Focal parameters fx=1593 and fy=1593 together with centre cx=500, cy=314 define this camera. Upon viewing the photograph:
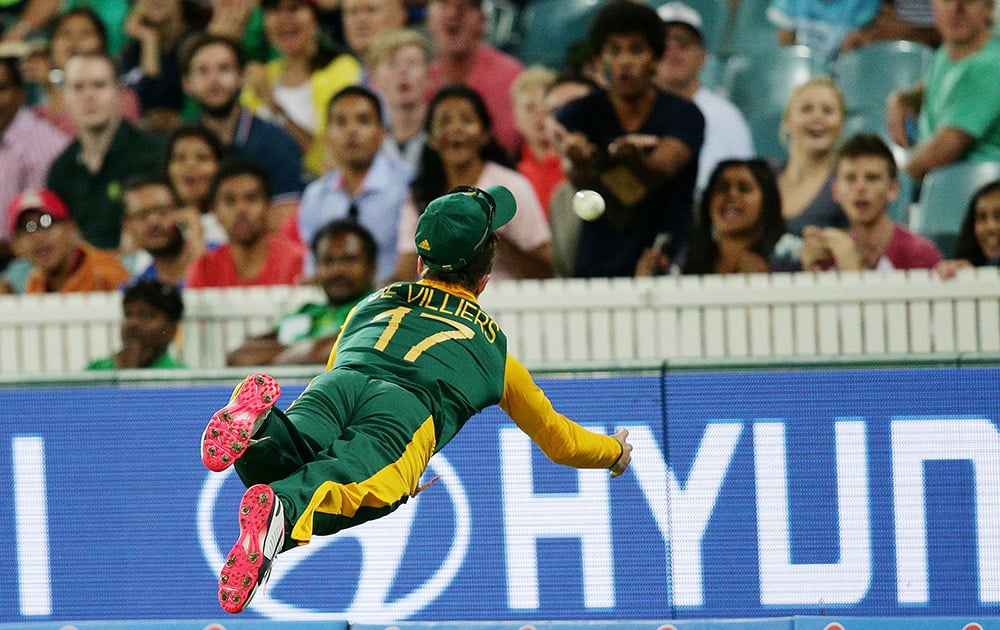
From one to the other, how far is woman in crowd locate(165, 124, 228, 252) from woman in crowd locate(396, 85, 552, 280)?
140 cm

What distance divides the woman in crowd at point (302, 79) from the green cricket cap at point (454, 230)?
4641mm

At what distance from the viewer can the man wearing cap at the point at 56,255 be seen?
8984 millimetres

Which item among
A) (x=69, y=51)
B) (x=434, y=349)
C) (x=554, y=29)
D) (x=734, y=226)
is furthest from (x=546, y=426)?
(x=69, y=51)

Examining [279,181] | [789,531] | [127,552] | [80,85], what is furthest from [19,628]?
[80,85]

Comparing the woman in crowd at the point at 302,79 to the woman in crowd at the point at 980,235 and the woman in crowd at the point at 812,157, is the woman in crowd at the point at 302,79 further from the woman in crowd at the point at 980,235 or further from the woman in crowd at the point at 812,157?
the woman in crowd at the point at 980,235

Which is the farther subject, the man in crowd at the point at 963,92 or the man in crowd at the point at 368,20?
the man in crowd at the point at 368,20

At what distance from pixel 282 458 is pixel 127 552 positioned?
189 centimetres

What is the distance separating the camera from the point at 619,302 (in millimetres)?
7961

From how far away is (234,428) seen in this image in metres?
4.45

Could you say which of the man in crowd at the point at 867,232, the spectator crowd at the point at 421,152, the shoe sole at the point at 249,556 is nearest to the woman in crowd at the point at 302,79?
the spectator crowd at the point at 421,152

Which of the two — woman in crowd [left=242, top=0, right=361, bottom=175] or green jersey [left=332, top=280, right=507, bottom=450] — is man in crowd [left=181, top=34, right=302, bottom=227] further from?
green jersey [left=332, top=280, right=507, bottom=450]

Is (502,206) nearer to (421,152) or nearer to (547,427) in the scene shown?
(547,427)

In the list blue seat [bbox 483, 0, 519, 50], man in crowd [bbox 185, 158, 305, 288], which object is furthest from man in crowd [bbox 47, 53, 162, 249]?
blue seat [bbox 483, 0, 519, 50]

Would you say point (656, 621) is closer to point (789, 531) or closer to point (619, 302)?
point (789, 531)
